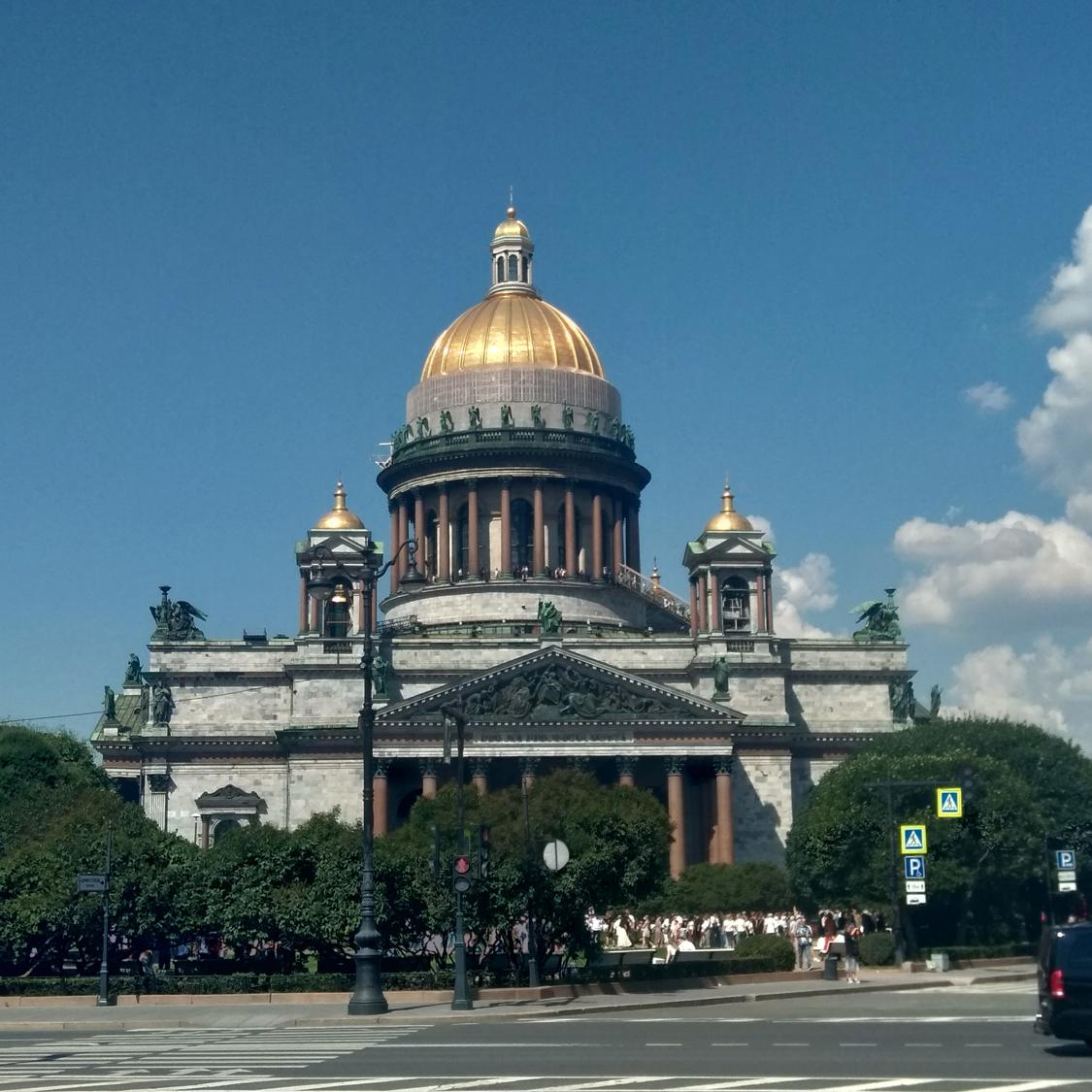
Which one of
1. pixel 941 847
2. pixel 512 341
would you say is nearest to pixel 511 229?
pixel 512 341

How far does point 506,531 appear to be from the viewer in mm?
115688

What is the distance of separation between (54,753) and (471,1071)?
232ft

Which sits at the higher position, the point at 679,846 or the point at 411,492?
the point at 411,492

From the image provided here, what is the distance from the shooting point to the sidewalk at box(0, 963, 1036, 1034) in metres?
43.8

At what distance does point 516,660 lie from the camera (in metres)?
98.6

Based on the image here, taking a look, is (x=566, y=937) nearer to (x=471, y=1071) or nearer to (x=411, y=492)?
(x=471, y=1071)

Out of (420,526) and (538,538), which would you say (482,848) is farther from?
(420,526)

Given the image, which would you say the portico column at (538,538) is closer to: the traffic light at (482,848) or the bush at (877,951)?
the bush at (877,951)

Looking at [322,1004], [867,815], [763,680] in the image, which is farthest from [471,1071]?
[763,680]

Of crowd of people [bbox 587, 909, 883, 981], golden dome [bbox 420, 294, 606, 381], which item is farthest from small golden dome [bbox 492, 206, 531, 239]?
crowd of people [bbox 587, 909, 883, 981]

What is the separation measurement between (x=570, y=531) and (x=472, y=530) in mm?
6392

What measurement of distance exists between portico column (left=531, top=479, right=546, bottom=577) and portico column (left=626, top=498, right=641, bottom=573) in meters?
7.37

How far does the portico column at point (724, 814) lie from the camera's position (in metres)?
96.9

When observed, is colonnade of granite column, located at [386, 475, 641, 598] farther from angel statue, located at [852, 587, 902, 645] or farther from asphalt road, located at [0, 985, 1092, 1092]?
asphalt road, located at [0, 985, 1092, 1092]
